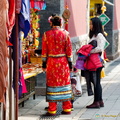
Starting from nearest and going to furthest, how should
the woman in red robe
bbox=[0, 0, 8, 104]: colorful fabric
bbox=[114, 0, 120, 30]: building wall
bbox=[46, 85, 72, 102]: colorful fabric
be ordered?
bbox=[0, 0, 8, 104]: colorful fabric, the woman in red robe, bbox=[46, 85, 72, 102]: colorful fabric, bbox=[114, 0, 120, 30]: building wall

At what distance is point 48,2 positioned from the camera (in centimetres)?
1214

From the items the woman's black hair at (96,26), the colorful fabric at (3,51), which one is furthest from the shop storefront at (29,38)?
the woman's black hair at (96,26)

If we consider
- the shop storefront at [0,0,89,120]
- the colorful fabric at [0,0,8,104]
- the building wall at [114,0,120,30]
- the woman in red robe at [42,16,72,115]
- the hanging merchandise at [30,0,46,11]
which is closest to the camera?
the colorful fabric at [0,0,8,104]

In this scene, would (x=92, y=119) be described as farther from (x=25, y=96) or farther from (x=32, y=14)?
(x=32, y=14)

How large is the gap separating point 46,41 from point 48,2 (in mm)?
3293

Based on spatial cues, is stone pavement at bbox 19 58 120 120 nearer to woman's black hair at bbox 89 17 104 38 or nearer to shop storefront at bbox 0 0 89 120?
shop storefront at bbox 0 0 89 120

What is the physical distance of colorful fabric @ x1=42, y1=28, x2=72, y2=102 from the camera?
896cm

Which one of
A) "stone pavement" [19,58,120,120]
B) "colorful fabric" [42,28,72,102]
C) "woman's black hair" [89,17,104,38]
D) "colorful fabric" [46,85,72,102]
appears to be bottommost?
"stone pavement" [19,58,120,120]

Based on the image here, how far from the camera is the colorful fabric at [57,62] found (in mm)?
8961

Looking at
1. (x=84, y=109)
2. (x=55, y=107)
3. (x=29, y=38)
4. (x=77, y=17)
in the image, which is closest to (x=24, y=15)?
(x=55, y=107)

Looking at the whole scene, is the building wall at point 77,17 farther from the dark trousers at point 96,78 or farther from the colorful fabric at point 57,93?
the colorful fabric at point 57,93

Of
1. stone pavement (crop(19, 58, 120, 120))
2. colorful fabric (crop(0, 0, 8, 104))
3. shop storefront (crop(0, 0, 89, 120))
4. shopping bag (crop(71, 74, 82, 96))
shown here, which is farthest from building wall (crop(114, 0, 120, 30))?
colorful fabric (crop(0, 0, 8, 104))

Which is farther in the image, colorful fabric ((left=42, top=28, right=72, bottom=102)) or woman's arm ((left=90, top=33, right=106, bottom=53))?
woman's arm ((left=90, top=33, right=106, bottom=53))

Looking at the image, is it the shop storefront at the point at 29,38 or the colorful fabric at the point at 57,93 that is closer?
the shop storefront at the point at 29,38
